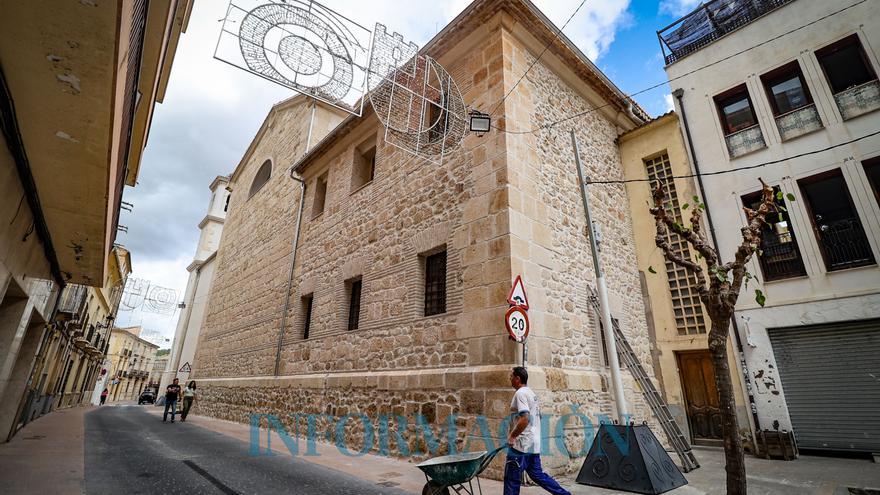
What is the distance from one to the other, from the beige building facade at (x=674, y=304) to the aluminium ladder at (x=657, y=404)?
1831 mm

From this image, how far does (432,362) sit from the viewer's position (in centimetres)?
609

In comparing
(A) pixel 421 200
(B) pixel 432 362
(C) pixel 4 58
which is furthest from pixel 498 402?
(C) pixel 4 58

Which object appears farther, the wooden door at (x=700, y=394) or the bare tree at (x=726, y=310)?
the wooden door at (x=700, y=394)

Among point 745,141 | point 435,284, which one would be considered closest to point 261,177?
point 435,284

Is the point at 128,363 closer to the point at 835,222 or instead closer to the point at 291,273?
the point at 291,273

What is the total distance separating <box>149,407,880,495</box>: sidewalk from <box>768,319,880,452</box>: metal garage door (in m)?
0.40

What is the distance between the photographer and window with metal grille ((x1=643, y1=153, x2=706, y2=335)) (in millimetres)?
8094

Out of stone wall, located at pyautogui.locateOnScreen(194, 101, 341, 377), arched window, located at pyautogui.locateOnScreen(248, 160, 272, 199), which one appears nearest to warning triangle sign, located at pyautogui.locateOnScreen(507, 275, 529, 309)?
stone wall, located at pyautogui.locateOnScreen(194, 101, 341, 377)

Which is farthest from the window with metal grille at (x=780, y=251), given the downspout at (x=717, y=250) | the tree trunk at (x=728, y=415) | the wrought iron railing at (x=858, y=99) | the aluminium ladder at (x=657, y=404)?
the tree trunk at (x=728, y=415)

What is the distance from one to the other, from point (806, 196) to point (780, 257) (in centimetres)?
124

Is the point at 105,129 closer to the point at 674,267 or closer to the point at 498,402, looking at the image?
the point at 498,402

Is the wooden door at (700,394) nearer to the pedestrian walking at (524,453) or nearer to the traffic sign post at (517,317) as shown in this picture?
the traffic sign post at (517,317)

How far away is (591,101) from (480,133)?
422 centimetres

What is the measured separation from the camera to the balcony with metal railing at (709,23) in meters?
8.91
